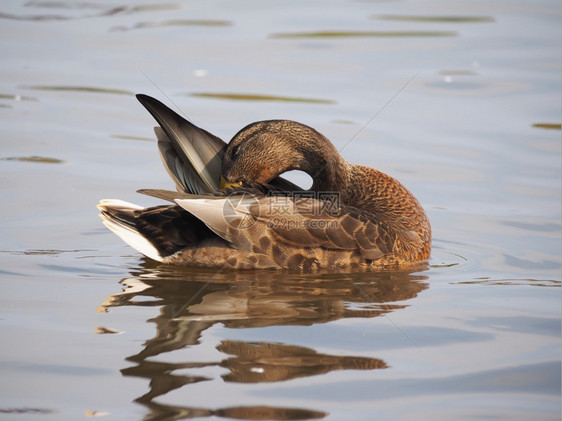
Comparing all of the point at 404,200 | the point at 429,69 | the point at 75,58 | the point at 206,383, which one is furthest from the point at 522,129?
the point at 206,383

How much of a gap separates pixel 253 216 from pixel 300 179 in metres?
2.92

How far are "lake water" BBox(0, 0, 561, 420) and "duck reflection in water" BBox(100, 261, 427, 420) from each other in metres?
0.02

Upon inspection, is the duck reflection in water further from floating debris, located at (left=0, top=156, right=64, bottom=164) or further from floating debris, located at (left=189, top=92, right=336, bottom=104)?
floating debris, located at (left=189, top=92, right=336, bottom=104)

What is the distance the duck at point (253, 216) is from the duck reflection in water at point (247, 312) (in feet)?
0.44

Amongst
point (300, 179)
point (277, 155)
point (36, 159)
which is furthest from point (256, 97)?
point (277, 155)

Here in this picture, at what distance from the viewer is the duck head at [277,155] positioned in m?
7.16

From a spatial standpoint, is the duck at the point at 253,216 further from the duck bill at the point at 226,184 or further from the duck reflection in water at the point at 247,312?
the duck reflection in water at the point at 247,312

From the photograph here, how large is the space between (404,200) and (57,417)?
3.92m

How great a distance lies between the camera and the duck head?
7.16 m

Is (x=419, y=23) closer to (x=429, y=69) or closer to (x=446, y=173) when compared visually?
(x=429, y=69)

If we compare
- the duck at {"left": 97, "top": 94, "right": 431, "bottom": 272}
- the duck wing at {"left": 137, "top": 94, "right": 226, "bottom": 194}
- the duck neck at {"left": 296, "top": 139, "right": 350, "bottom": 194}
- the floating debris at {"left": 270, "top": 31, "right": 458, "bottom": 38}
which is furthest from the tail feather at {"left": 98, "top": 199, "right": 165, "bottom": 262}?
the floating debris at {"left": 270, "top": 31, "right": 458, "bottom": 38}

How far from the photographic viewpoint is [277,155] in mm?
7324

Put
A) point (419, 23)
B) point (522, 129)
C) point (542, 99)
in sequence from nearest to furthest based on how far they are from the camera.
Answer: point (522, 129) → point (542, 99) → point (419, 23)

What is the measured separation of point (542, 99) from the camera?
11672 millimetres
